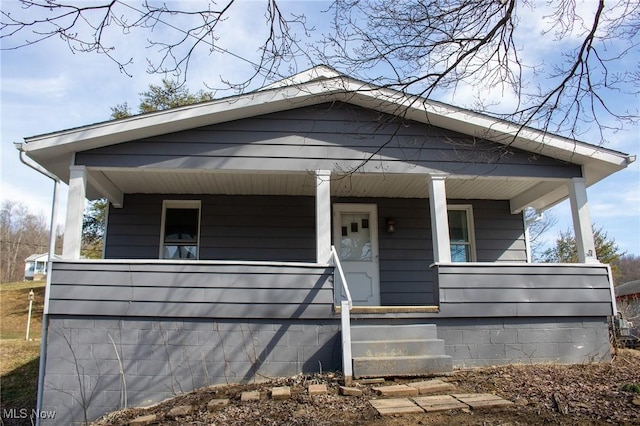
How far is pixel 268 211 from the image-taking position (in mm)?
8125

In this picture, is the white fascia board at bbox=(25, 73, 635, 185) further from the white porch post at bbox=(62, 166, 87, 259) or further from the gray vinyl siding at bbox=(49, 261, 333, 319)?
the gray vinyl siding at bbox=(49, 261, 333, 319)

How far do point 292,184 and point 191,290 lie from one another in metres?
2.54

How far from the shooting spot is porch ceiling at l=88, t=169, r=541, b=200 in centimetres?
716

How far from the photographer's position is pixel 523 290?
6289 mm

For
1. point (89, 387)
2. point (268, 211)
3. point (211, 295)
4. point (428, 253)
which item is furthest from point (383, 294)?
point (89, 387)

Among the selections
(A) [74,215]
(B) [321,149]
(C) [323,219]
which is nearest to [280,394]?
(C) [323,219]

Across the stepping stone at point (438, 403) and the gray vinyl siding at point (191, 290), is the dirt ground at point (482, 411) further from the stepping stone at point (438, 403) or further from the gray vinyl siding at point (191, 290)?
the gray vinyl siding at point (191, 290)

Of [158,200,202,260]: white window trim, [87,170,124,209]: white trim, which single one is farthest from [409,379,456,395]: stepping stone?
[87,170,124,209]: white trim

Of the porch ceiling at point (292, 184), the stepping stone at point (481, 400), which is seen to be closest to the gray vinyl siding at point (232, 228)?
the porch ceiling at point (292, 184)

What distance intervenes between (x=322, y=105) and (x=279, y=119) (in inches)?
25.5

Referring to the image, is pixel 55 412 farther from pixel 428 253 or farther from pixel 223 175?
pixel 428 253

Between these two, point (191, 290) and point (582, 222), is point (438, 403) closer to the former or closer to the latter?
point (191, 290)

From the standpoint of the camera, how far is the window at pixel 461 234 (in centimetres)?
843

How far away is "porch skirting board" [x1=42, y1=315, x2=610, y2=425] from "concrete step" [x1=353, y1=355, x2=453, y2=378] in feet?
2.44
